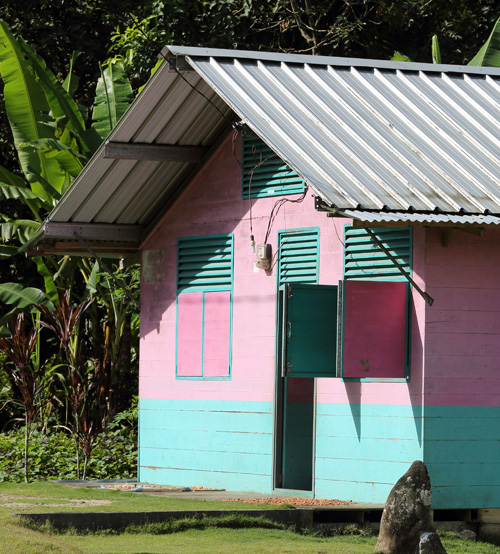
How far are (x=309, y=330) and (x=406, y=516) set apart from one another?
2503 mm

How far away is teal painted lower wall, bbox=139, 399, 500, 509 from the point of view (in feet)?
34.5

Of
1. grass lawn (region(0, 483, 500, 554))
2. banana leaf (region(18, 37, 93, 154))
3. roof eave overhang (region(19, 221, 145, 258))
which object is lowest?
grass lawn (region(0, 483, 500, 554))

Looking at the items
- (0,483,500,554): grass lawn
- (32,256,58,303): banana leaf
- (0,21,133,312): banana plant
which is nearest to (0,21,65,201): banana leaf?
(0,21,133,312): banana plant

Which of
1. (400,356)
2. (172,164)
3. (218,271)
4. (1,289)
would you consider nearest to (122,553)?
(400,356)

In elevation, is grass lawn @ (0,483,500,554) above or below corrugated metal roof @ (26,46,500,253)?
below

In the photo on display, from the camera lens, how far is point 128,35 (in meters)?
19.0

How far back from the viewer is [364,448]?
10.9 meters

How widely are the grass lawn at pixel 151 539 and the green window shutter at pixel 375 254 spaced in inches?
101

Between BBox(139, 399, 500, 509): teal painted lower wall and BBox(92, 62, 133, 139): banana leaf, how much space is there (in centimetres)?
514

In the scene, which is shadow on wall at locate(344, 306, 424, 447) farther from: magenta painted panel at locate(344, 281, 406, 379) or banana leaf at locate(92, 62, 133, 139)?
banana leaf at locate(92, 62, 133, 139)

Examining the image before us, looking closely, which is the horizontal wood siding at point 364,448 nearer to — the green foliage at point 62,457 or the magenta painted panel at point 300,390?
the magenta painted panel at point 300,390

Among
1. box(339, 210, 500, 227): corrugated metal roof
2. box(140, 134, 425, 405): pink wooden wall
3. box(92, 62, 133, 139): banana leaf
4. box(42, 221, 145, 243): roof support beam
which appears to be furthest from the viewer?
box(92, 62, 133, 139): banana leaf

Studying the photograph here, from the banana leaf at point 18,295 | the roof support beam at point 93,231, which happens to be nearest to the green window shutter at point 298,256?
the roof support beam at point 93,231

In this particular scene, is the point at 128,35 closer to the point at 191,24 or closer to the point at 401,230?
the point at 191,24
